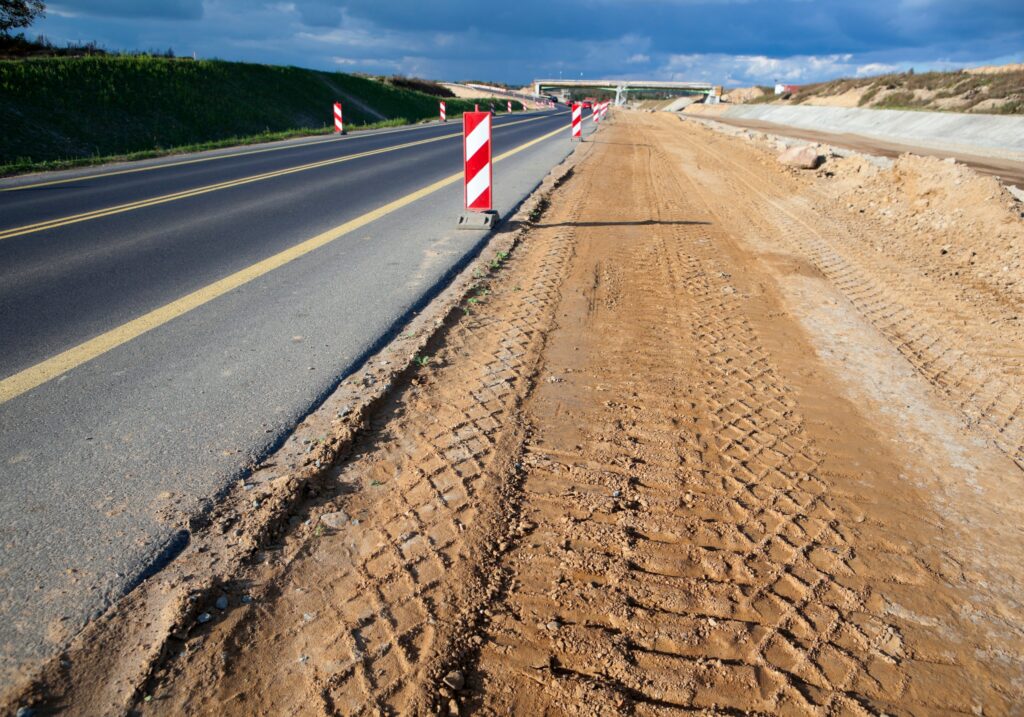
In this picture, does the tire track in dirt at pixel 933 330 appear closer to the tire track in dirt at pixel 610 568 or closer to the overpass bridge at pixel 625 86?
the tire track in dirt at pixel 610 568

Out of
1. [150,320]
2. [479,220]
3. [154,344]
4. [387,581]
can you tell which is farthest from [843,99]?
[387,581]

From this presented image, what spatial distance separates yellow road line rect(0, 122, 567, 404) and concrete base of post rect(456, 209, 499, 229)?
129 centimetres

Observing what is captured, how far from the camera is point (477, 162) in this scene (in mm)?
8328

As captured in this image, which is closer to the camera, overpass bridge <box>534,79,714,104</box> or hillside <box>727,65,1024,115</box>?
hillside <box>727,65,1024,115</box>

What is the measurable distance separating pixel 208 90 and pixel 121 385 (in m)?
28.3

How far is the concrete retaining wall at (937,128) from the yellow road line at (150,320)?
2144 cm

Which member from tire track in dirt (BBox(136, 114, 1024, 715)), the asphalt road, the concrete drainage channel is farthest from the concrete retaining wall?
the concrete drainage channel

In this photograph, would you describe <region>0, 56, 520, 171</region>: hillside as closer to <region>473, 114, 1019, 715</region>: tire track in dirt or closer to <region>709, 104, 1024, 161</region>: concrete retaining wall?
<region>473, 114, 1019, 715</region>: tire track in dirt

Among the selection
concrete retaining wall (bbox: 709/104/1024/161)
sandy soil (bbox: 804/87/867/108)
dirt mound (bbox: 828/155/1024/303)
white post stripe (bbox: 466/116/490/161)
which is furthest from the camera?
sandy soil (bbox: 804/87/867/108)

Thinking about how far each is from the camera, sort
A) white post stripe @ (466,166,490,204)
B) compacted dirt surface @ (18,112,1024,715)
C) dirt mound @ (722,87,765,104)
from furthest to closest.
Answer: dirt mound @ (722,87,765,104)
white post stripe @ (466,166,490,204)
compacted dirt surface @ (18,112,1024,715)

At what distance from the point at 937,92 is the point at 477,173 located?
37792 mm

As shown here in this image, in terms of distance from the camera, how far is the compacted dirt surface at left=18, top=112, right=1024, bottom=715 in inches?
78.7

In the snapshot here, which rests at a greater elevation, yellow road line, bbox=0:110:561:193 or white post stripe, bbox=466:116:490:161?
white post stripe, bbox=466:116:490:161

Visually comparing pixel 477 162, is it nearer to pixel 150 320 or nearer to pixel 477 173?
pixel 477 173
